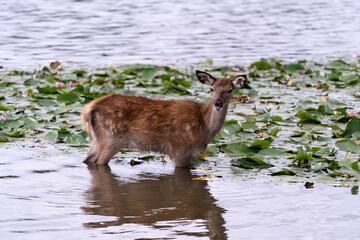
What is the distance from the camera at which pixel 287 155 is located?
968 centimetres

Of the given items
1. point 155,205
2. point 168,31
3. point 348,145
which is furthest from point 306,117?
point 168,31

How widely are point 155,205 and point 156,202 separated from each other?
0.44 ft

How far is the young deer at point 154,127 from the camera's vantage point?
9461mm

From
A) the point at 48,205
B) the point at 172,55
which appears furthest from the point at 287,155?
the point at 172,55

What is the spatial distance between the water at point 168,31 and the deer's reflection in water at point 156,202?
953 cm

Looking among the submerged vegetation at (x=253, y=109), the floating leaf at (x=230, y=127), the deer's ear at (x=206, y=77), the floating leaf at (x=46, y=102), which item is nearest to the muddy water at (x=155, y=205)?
the submerged vegetation at (x=253, y=109)

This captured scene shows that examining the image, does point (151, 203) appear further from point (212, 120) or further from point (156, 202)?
point (212, 120)

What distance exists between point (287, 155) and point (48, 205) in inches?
150

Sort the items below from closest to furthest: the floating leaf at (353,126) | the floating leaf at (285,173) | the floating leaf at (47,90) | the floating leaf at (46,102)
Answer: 1. the floating leaf at (285,173)
2. the floating leaf at (353,126)
3. the floating leaf at (46,102)
4. the floating leaf at (47,90)

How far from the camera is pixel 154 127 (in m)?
9.48

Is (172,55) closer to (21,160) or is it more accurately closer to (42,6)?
(21,160)

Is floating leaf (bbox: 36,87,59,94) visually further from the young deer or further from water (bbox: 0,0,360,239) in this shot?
the young deer

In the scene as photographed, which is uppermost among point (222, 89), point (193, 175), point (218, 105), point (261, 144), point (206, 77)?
point (206, 77)

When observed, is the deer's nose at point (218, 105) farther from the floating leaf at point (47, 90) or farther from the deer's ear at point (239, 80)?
the floating leaf at point (47, 90)
